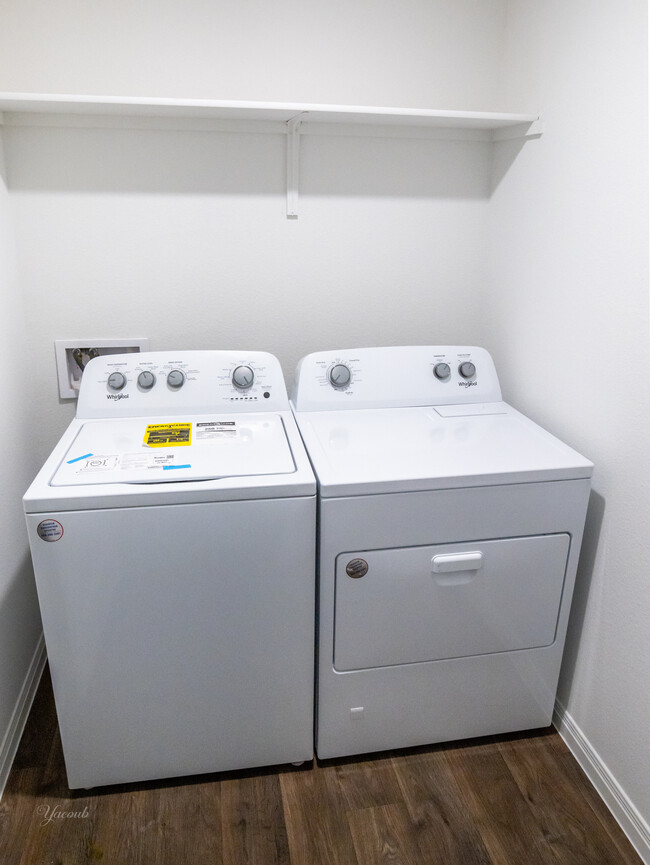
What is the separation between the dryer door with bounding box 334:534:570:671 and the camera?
1.53m

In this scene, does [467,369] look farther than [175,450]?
Yes

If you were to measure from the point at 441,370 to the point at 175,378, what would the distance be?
2.49ft

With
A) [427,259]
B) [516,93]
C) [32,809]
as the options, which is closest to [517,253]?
[427,259]

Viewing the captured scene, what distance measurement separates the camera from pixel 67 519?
135cm

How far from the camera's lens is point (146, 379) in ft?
5.85

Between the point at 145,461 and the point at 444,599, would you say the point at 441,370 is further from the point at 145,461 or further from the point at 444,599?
the point at 145,461

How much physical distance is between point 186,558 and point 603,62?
1.43 meters

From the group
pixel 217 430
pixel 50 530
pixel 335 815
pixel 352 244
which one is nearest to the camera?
pixel 50 530

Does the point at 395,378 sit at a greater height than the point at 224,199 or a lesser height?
lesser

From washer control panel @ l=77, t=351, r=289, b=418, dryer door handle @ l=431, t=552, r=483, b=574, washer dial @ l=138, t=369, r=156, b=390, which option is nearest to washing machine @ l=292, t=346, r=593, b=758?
dryer door handle @ l=431, t=552, r=483, b=574

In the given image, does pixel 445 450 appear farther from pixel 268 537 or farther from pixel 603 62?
pixel 603 62

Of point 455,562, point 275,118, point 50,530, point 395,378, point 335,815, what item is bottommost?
point 335,815

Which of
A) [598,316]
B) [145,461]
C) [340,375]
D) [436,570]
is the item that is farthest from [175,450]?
[598,316]

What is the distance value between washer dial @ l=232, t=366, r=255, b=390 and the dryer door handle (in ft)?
2.29
